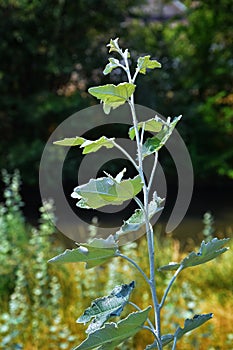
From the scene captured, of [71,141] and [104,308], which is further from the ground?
[71,141]

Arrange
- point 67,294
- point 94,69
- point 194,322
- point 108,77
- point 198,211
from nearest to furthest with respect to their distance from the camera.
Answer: point 194,322 < point 67,294 < point 198,211 < point 108,77 < point 94,69

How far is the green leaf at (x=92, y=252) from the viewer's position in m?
0.87

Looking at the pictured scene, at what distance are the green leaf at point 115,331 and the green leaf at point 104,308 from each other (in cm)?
3

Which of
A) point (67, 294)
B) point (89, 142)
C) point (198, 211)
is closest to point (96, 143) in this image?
point (89, 142)

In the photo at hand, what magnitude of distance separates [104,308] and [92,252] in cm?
9

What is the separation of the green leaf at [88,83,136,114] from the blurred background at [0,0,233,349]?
714cm

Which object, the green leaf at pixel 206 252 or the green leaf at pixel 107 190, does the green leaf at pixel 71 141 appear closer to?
the green leaf at pixel 107 190

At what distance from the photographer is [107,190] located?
868mm

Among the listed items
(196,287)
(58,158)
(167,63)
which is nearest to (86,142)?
(196,287)

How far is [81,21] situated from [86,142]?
9097mm

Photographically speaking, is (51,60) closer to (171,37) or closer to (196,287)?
(171,37)

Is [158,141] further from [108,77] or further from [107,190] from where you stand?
[108,77]

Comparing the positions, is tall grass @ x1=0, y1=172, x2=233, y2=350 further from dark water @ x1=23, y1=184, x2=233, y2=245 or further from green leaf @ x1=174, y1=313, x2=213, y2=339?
dark water @ x1=23, y1=184, x2=233, y2=245

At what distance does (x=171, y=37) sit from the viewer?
10.8 m
